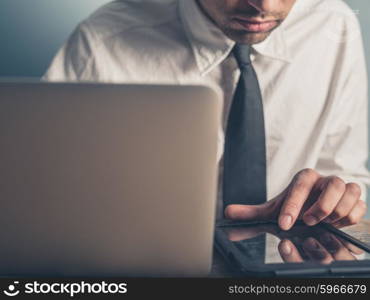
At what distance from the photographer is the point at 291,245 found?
0.60 meters

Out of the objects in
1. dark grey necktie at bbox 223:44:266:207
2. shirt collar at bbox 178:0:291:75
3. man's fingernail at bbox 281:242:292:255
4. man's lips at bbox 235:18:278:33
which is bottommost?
dark grey necktie at bbox 223:44:266:207

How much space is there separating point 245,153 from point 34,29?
31.1 inches

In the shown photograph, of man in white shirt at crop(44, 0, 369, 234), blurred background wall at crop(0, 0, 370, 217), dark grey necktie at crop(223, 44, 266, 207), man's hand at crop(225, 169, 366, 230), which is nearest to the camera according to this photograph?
man's hand at crop(225, 169, 366, 230)

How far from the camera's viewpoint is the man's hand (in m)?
0.69

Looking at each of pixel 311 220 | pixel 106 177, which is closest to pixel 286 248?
pixel 311 220

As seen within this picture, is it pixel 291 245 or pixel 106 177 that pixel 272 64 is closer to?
pixel 291 245

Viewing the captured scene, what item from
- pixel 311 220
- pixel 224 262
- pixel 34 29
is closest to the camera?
pixel 224 262

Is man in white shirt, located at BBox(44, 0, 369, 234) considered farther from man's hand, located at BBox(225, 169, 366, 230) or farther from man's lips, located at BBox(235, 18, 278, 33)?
man's hand, located at BBox(225, 169, 366, 230)

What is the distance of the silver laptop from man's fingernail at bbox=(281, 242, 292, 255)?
0.45 feet

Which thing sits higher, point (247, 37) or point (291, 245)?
point (247, 37)

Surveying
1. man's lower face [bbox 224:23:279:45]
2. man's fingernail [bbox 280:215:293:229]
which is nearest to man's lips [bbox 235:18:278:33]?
man's lower face [bbox 224:23:279:45]

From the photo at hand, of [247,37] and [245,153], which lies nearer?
[245,153]

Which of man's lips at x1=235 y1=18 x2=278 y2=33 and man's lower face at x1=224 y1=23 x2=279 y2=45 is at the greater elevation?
man's lips at x1=235 y1=18 x2=278 y2=33

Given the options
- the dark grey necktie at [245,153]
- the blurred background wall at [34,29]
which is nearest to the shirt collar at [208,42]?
the dark grey necktie at [245,153]
